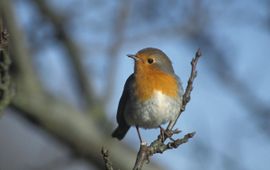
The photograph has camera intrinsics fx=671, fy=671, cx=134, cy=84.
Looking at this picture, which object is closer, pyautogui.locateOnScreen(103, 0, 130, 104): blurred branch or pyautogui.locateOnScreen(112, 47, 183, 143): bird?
pyautogui.locateOnScreen(112, 47, 183, 143): bird

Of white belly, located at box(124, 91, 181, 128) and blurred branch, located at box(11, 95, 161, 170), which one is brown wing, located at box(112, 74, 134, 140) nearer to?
white belly, located at box(124, 91, 181, 128)

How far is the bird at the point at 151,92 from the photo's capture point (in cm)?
432

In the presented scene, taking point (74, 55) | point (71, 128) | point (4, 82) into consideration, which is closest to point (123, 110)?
point (4, 82)

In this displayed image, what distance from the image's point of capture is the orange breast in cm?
440

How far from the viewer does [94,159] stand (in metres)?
7.63

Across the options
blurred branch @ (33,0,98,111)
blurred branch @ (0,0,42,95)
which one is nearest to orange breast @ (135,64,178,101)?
blurred branch @ (0,0,42,95)

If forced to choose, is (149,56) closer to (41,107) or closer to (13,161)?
(41,107)

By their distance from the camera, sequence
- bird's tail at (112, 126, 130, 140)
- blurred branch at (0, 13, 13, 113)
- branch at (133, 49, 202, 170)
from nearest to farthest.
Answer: branch at (133, 49, 202, 170) → blurred branch at (0, 13, 13, 113) → bird's tail at (112, 126, 130, 140)

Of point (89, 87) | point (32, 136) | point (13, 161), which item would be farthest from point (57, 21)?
point (32, 136)

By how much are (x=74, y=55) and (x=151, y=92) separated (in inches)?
170

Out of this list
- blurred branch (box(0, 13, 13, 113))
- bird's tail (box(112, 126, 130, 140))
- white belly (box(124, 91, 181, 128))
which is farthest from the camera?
bird's tail (box(112, 126, 130, 140))

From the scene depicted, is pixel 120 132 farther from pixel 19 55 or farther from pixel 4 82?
pixel 19 55

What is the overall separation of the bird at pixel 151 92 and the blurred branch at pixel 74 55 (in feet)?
12.1

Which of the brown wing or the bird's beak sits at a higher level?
the bird's beak
